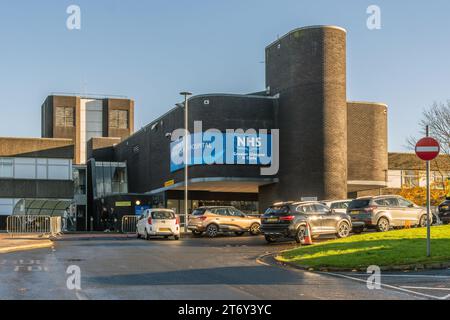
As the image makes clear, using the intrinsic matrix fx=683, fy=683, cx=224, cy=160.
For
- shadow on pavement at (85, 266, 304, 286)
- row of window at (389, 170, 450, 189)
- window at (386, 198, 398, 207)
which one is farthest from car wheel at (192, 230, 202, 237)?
row of window at (389, 170, 450, 189)

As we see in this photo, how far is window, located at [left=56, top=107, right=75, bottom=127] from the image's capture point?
97.9 m


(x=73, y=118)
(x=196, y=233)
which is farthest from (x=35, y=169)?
(x=73, y=118)

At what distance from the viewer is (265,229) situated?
1107 inches

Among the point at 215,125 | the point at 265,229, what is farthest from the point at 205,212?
the point at 215,125

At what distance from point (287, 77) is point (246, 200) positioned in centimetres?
1551

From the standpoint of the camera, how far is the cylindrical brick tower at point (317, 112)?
1948 inches

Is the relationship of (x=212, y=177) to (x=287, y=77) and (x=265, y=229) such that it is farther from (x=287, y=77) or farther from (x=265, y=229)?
(x=265, y=229)

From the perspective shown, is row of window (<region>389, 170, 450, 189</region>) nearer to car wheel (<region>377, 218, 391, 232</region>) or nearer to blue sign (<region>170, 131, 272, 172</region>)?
blue sign (<region>170, 131, 272, 172</region>)

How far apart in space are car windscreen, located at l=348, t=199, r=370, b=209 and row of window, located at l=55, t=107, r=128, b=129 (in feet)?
237

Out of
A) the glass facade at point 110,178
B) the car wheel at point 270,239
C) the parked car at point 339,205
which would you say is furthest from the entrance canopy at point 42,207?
the car wheel at point 270,239

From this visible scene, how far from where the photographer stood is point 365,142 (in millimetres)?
56406

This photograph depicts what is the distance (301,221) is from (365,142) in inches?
1206

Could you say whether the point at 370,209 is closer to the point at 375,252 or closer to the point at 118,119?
the point at 375,252

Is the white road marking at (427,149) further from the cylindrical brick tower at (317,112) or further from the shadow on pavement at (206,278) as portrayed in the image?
the cylindrical brick tower at (317,112)
